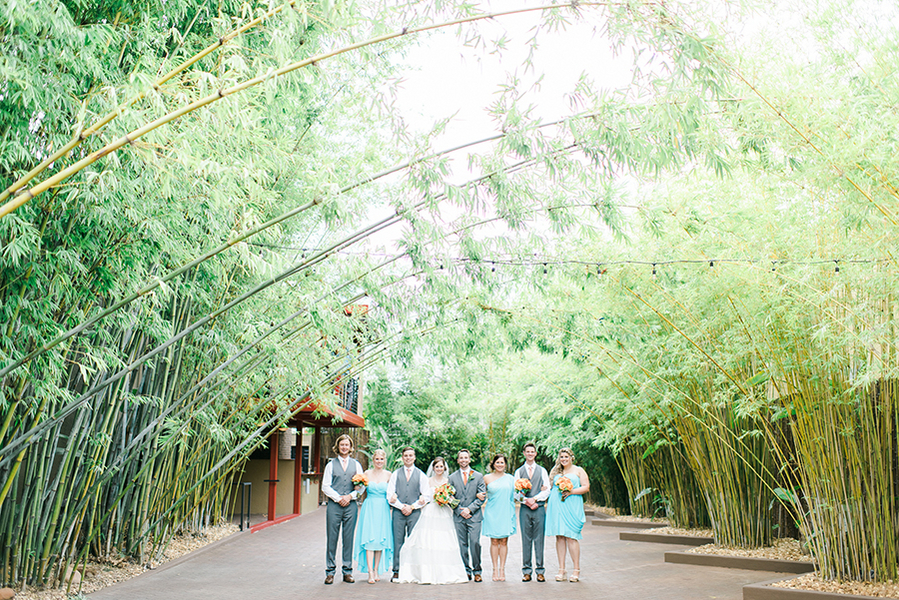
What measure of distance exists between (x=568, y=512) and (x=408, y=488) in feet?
4.92

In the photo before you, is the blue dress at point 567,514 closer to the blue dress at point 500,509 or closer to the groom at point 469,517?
the blue dress at point 500,509

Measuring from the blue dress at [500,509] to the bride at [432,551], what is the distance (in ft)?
1.12

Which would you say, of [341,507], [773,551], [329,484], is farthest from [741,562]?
[329,484]

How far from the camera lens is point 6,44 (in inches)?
124

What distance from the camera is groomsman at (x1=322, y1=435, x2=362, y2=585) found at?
703cm

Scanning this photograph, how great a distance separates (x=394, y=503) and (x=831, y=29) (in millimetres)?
5149

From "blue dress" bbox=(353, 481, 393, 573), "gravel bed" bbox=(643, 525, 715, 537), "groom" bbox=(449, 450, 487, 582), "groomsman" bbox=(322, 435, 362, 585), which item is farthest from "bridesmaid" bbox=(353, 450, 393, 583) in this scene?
"gravel bed" bbox=(643, 525, 715, 537)

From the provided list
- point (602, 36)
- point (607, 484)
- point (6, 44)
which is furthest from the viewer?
point (607, 484)

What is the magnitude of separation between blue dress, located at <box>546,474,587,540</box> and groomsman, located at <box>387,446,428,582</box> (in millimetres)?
1208

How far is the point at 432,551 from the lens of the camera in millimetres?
7191

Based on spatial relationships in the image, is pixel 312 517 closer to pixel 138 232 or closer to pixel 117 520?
pixel 117 520

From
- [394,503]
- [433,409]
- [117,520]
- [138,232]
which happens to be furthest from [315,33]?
[433,409]

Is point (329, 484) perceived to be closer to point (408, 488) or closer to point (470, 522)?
point (408, 488)

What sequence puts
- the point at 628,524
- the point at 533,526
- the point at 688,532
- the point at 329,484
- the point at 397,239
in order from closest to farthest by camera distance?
the point at 397,239
the point at 329,484
the point at 533,526
the point at 688,532
the point at 628,524
